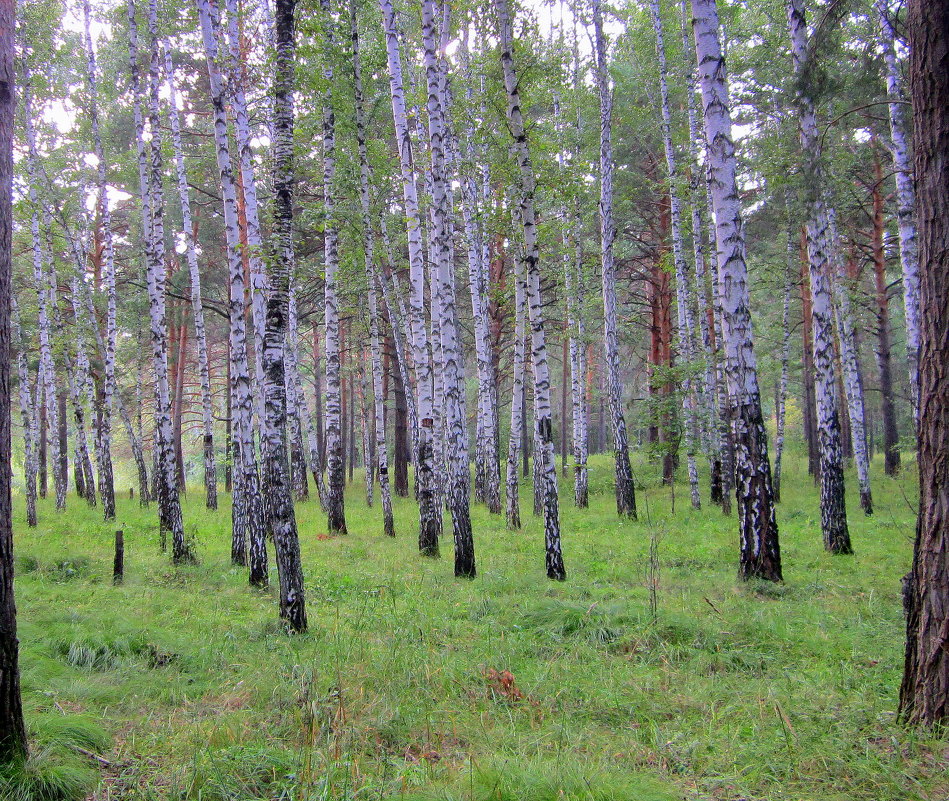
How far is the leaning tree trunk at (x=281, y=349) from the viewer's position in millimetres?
6637

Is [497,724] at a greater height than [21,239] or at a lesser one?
lesser

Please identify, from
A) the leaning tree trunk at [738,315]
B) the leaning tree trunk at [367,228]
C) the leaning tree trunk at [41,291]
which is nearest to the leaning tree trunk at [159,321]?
the leaning tree trunk at [41,291]

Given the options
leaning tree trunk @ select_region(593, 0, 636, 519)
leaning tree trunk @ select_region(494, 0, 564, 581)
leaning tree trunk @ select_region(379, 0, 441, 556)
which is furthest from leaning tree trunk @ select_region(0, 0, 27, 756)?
leaning tree trunk @ select_region(593, 0, 636, 519)

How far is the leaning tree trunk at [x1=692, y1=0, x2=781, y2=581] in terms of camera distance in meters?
8.21

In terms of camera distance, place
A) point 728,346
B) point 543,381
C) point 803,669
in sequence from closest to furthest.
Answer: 1. point 803,669
2. point 728,346
3. point 543,381

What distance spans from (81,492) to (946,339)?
28.0 metres

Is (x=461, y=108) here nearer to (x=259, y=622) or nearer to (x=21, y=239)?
(x=259, y=622)

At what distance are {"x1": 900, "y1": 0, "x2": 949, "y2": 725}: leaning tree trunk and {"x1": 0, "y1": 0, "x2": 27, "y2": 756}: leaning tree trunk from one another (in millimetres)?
5429

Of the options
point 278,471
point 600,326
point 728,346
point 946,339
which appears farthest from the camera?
point 600,326

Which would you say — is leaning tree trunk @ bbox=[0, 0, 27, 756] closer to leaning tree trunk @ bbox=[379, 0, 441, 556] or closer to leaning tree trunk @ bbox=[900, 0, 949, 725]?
leaning tree trunk @ bbox=[900, 0, 949, 725]

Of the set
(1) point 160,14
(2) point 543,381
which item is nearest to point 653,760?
(2) point 543,381

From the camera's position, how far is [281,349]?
22.2ft

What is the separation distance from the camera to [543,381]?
9094mm

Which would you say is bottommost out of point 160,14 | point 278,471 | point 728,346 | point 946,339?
point 278,471
